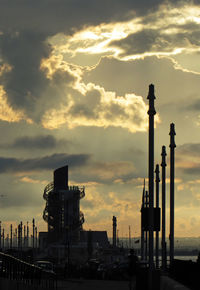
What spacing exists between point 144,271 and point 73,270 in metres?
64.4

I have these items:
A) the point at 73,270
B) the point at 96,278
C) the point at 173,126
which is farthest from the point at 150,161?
the point at 73,270

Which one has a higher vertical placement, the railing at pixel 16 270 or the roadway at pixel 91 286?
the railing at pixel 16 270

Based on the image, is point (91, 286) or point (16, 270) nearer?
point (16, 270)

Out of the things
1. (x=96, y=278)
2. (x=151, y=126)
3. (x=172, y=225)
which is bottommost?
(x=96, y=278)

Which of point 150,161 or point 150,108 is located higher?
point 150,108

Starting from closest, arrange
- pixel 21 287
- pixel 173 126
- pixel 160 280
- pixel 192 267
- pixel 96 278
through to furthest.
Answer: pixel 21 287 → pixel 192 267 → pixel 160 280 → pixel 173 126 → pixel 96 278

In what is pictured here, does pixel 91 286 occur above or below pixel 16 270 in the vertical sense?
below

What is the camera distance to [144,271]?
141ft

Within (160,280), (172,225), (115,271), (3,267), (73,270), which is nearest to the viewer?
(3,267)

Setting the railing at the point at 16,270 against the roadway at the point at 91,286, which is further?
the roadway at the point at 91,286

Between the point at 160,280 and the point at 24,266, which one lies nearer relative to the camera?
Result: the point at 24,266

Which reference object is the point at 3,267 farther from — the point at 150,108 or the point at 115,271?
the point at 115,271

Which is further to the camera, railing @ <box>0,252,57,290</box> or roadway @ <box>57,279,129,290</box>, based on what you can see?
roadway @ <box>57,279,129,290</box>

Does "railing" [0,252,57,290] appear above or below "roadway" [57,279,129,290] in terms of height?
above
